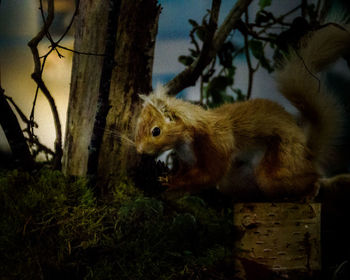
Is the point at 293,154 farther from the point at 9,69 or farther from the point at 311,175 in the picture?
the point at 9,69

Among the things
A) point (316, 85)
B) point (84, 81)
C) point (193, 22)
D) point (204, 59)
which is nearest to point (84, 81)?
point (84, 81)

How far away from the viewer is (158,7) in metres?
1.04

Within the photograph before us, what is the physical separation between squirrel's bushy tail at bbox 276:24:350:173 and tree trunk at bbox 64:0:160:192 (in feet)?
1.50

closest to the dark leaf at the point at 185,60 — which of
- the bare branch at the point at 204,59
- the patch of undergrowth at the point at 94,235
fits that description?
the bare branch at the point at 204,59

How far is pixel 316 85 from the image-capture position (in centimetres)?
103

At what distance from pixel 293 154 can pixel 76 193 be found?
622mm

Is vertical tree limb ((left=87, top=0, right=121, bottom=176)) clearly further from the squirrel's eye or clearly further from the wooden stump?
the wooden stump

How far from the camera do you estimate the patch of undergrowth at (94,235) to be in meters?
0.78

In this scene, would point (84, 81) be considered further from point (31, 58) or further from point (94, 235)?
point (94, 235)

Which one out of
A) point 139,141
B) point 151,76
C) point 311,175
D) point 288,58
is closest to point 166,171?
point 139,141

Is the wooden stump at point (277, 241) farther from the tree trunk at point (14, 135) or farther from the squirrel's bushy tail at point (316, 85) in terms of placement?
the tree trunk at point (14, 135)

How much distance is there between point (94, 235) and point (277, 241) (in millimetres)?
497

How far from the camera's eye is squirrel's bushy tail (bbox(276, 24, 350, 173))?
3.36ft

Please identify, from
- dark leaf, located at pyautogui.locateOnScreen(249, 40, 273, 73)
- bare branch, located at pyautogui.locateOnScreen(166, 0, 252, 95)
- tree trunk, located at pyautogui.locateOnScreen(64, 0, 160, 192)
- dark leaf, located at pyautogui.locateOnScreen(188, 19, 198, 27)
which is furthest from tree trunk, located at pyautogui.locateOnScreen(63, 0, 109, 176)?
dark leaf, located at pyautogui.locateOnScreen(249, 40, 273, 73)
